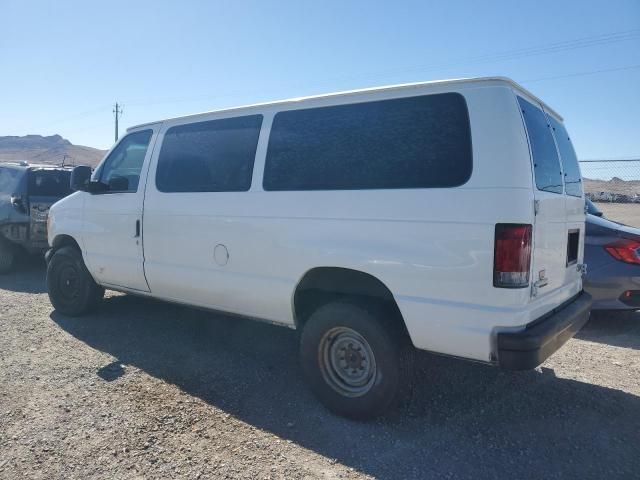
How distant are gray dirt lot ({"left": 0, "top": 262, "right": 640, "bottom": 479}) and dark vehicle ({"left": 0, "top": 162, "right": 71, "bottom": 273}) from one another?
3.19 meters

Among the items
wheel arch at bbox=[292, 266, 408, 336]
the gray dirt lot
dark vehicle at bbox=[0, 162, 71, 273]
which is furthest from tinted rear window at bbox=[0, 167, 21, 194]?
wheel arch at bbox=[292, 266, 408, 336]

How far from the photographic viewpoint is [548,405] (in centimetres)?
363

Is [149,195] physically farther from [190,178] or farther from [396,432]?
[396,432]

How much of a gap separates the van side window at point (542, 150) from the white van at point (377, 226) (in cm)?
2

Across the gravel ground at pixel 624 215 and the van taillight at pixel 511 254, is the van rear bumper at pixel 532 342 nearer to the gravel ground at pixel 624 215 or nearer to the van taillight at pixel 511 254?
the van taillight at pixel 511 254

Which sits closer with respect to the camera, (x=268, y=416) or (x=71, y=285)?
(x=268, y=416)

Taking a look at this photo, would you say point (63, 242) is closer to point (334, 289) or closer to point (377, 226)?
point (334, 289)

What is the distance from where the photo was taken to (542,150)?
10.5 feet

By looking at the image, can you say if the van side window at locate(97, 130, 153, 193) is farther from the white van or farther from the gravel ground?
the gravel ground

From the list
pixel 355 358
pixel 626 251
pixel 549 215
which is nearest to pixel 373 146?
pixel 549 215

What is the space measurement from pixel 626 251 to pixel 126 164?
5405 millimetres

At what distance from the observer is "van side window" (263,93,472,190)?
9.64 ft

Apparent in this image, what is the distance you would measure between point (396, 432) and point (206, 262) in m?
2.04

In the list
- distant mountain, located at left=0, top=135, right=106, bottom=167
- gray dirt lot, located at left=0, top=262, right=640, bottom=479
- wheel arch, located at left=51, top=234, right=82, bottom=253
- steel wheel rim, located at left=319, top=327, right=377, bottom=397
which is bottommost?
gray dirt lot, located at left=0, top=262, right=640, bottom=479
